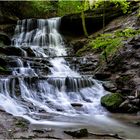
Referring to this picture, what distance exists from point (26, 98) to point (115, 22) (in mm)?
12762

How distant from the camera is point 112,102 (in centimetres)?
1094

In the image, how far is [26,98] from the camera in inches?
447

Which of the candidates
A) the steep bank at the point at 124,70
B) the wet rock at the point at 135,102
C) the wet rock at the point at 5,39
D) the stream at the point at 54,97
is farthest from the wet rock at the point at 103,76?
the wet rock at the point at 5,39

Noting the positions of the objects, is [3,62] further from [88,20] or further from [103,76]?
[88,20]

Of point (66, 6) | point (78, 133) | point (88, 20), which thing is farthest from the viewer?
point (66, 6)

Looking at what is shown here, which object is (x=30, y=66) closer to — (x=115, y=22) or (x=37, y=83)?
(x=37, y=83)

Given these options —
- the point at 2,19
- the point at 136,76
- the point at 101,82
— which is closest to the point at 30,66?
the point at 101,82

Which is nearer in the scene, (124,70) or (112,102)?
(112,102)

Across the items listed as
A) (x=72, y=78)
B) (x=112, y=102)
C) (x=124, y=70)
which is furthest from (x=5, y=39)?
(x=112, y=102)

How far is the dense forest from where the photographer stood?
27.2 feet

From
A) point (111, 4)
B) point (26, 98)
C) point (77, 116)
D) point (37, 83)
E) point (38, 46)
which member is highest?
point (111, 4)

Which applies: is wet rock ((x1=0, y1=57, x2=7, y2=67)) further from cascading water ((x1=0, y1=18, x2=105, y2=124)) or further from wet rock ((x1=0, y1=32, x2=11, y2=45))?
wet rock ((x1=0, y1=32, x2=11, y2=45))

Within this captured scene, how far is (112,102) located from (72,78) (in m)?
2.86

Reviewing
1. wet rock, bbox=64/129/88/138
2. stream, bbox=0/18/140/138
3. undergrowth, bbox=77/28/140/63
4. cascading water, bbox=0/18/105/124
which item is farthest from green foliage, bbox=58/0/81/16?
wet rock, bbox=64/129/88/138
